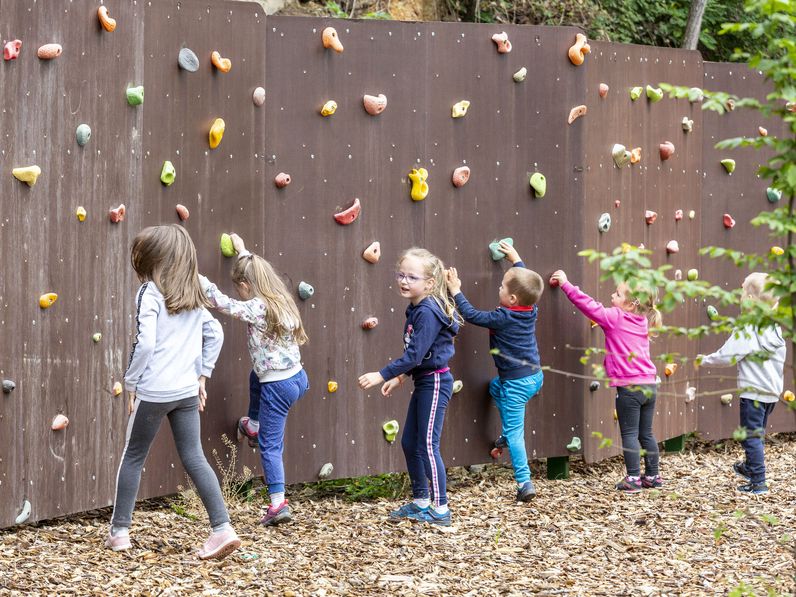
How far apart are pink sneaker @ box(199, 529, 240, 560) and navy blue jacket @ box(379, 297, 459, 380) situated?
3.99 feet

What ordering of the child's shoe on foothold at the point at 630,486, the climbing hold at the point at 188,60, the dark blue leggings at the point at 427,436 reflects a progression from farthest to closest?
the child's shoe on foothold at the point at 630,486, the dark blue leggings at the point at 427,436, the climbing hold at the point at 188,60

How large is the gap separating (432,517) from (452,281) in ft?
4.40

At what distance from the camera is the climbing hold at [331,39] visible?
586cm

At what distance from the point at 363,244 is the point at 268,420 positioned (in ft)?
3.90

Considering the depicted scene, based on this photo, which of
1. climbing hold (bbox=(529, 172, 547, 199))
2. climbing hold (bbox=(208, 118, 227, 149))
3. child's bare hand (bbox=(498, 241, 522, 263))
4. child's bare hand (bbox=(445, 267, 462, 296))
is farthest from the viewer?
climbing hold (bbox=(529, 172, 547, 199))

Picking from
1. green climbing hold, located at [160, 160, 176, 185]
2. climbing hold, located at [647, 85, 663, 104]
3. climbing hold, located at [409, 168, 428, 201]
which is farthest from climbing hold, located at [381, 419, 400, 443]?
climbing hold, located at [647, 85, 663, 104]

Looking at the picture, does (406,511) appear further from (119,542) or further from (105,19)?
(105,19)

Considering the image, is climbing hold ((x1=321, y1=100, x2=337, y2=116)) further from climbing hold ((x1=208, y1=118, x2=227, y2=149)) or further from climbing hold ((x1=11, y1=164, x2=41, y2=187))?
climbing hold ((x1=11, y1=164, x2=41, y2=187))

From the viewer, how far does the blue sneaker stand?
223 inches

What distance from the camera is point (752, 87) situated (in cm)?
813

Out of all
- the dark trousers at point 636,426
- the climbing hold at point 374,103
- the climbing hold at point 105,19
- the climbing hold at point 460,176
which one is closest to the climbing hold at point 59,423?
the climbing hold at point 105,19

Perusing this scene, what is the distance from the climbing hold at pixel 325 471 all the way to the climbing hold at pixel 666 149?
3.19 m

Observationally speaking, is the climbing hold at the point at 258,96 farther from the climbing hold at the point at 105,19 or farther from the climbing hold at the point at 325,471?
the climbing hold at the point at 325,471

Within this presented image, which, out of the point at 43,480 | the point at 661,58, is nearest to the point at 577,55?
the point at 661,58
